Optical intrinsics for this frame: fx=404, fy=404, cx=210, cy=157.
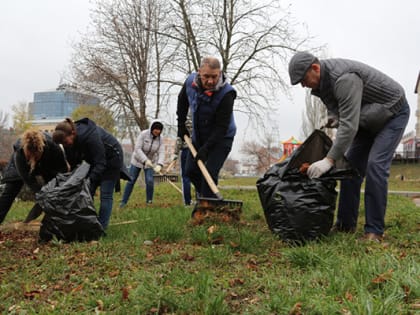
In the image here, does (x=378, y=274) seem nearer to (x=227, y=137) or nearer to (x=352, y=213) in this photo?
(x=352, y=213)

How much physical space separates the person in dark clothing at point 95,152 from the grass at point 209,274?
61 centimetres

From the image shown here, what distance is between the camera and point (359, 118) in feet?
10.6

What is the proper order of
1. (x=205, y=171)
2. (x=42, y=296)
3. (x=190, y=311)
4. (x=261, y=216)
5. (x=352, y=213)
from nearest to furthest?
(x=190, y=311), (x=42, y=296), (x=352, y=213), (x=205, y=171), (x=261, y=216)

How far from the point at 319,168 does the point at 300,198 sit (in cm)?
27

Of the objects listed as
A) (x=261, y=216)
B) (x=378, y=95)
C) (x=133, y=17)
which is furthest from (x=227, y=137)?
(x=133, y=17)

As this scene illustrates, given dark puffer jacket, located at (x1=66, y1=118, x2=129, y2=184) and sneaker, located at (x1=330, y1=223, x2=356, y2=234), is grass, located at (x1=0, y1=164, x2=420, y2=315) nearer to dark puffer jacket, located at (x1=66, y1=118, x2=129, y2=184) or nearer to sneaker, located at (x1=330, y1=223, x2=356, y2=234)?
sneaker, located at (x1=330, y1=223, x2=356, y2=234)

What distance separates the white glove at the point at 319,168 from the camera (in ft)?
10.2

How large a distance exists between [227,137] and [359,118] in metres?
1.50

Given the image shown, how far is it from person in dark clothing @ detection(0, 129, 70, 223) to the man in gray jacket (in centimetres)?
235

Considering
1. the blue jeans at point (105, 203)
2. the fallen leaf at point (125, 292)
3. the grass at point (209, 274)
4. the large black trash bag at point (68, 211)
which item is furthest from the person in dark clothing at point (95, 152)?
the fallen leaf at point (125, 292)

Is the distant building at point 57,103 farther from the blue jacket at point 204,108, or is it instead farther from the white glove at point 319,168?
the white glove at point 319,168

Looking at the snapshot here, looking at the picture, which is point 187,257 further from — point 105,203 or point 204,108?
point 204,108

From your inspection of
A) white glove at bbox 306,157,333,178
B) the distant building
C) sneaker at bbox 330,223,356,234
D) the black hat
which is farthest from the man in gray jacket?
the black hat

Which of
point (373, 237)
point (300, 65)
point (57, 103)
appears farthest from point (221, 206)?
point (57, 103)
